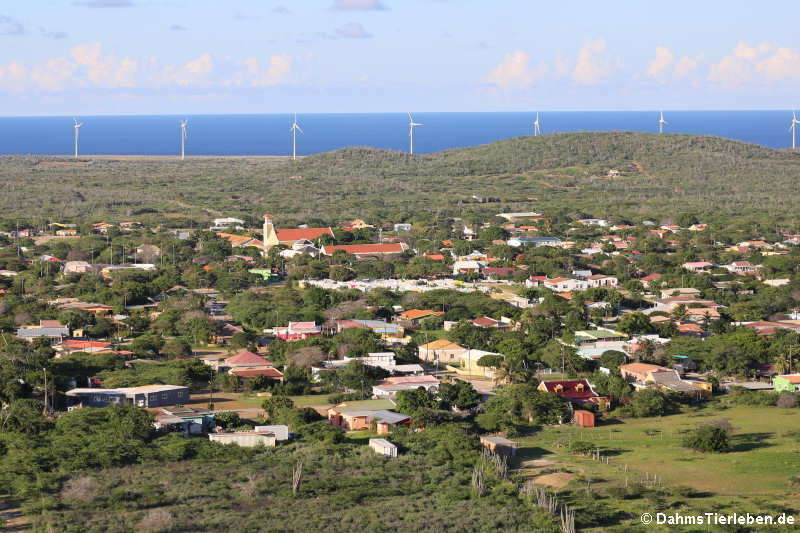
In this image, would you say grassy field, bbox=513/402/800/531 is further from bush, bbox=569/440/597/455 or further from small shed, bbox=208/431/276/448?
small shed, bbox=208/431/276/448

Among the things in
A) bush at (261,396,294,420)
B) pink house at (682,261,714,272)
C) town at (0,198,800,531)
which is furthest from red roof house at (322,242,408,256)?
bush at (261,396,294,420)

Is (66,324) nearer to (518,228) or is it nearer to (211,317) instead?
(211,317)

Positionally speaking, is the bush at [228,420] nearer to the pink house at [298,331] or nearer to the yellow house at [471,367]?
the yellow house at [471,367]

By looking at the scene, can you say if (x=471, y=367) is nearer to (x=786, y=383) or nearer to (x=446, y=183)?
(x=786, y=383)

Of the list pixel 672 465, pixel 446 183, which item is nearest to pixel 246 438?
pixel 672 465

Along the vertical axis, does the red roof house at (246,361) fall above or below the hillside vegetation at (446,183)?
below

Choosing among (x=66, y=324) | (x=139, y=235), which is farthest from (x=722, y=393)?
(x=139, y=235)

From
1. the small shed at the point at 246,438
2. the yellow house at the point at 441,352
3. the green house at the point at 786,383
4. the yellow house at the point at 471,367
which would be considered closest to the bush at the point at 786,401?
the green house at the point at 786,383
